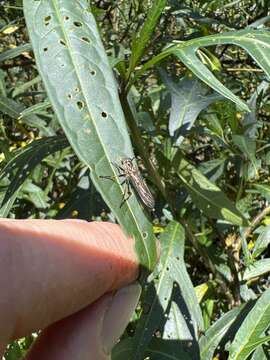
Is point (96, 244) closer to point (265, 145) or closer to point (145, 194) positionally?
point (145, 194)

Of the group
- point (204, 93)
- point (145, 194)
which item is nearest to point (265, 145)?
point (204, 93)

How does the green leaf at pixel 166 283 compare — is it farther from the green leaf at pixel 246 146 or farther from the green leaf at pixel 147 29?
the green leaf at pixel 147 29

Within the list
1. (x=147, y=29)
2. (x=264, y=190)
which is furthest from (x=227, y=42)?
(x=264, y=190)

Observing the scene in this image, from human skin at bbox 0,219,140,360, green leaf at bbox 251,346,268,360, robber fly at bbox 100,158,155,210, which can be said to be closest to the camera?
human skin at bbox 0,219,140,360

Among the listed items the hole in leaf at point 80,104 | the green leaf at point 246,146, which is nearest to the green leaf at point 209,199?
the green leaf at point 246,146

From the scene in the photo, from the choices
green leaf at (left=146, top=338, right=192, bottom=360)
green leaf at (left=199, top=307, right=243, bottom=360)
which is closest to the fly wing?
green leaf at (left=146, top=338, right=192, bottom=360)

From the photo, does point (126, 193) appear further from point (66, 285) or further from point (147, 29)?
point (147, 29)

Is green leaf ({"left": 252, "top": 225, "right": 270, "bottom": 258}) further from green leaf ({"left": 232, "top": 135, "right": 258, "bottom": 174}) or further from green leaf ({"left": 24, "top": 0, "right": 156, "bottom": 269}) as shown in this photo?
green leaf ({"left": 24, "top": 0, "right": 156, "bottom": 269})
